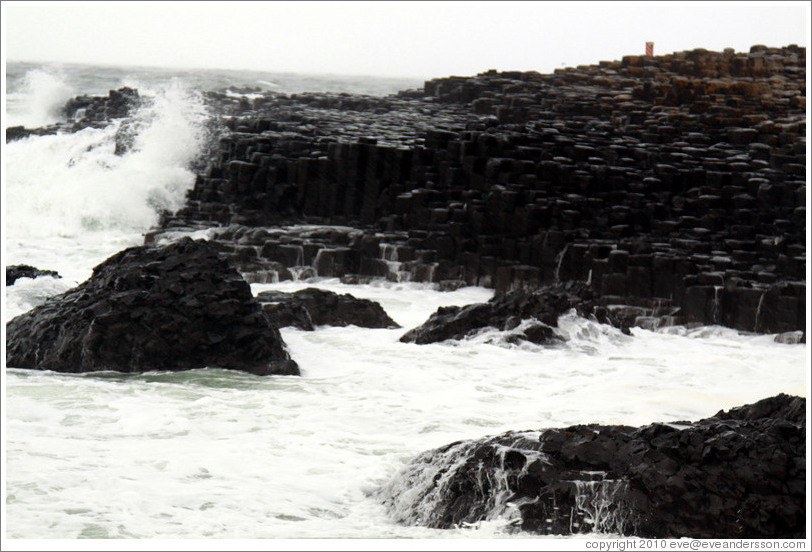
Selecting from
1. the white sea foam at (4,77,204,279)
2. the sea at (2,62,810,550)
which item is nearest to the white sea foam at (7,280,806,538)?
the sea at (2,62,810,550)

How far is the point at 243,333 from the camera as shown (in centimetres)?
645

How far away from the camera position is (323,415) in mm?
5602

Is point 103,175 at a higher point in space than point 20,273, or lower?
higher

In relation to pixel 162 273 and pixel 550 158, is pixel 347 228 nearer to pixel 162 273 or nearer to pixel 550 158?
pixel 550 158

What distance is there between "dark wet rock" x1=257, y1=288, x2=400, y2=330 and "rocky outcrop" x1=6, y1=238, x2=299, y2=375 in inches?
37.6

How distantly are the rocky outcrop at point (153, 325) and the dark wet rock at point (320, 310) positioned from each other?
3.14 feet

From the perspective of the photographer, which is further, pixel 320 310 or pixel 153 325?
pixel 320 310

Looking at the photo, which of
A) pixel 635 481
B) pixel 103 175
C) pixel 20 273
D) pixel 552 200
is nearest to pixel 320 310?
pixel 20 273

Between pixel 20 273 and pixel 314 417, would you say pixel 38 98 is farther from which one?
pixel 314 417

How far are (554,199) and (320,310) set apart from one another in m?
3.88

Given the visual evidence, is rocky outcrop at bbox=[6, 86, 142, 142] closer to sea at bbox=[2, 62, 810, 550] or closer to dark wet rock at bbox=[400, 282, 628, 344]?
sea at bbox=[2, 62, 810, 550]

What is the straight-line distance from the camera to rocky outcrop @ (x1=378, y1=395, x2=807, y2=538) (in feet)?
12.5

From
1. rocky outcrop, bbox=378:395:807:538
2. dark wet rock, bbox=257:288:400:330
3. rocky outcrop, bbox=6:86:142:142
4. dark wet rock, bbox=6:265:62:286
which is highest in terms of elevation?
rocky outcrop, bbox=6:86:142:142

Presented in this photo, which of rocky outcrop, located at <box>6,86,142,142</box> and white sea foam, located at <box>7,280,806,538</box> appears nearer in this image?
white sea foam, located at <box>7,280,806,538</box>
